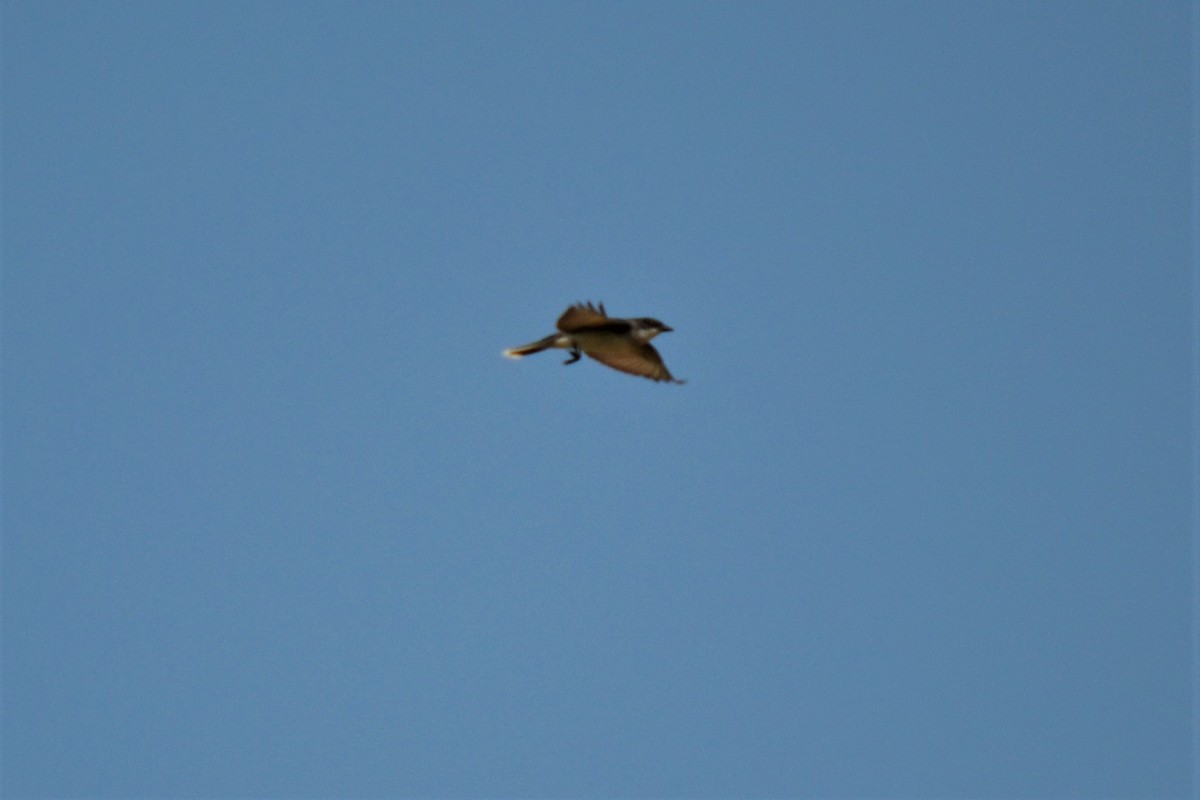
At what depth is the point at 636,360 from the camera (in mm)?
38844

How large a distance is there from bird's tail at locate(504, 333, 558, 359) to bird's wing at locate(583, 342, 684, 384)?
0.62 m

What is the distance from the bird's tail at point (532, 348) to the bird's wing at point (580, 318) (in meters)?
0.81

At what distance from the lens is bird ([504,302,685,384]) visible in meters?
37.9

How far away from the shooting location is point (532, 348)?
1517 inches

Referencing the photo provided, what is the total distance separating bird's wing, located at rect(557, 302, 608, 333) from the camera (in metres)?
36.6

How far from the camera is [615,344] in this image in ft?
126

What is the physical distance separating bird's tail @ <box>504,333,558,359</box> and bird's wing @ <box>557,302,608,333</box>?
31.9 inches

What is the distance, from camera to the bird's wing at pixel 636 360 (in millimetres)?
→ 38594

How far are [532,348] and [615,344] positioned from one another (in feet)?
4.58

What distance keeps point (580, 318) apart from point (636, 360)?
2189 millimetres

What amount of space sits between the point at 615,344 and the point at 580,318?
5.23 ft

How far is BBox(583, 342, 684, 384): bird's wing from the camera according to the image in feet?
127

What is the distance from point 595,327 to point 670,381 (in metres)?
2.04

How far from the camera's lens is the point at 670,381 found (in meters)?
39.0
